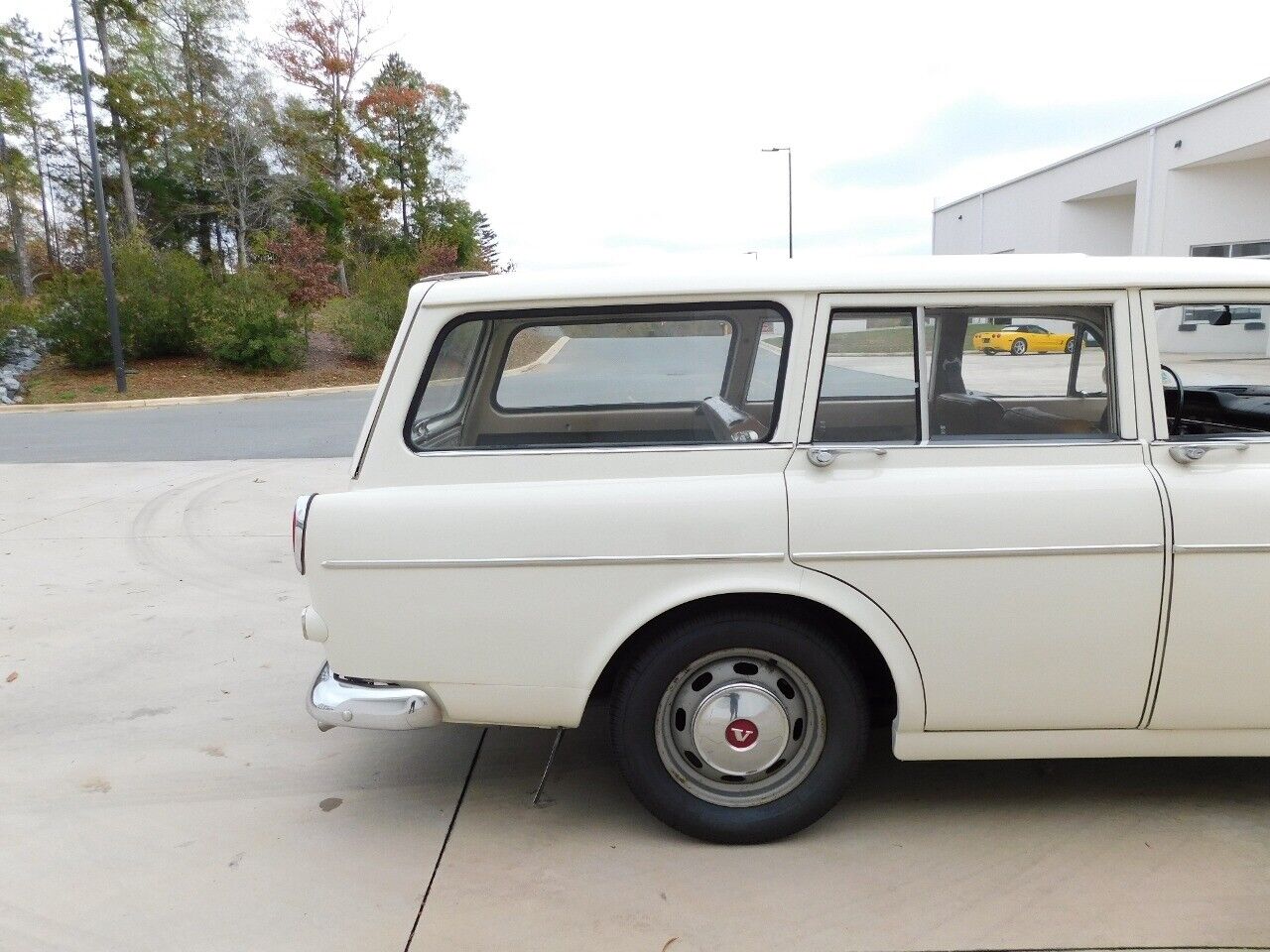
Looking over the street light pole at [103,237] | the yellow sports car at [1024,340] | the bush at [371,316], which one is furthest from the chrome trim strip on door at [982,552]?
the bush at [371,316]

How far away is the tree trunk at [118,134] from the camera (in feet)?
95.7

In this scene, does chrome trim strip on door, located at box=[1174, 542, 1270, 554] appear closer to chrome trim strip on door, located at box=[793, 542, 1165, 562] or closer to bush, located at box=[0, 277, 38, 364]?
chrome trim strip on door, located at box=[793, 542, 1165, 562]

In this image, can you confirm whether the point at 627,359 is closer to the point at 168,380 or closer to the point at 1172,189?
the point at 168,380

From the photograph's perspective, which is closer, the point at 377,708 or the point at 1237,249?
the point at 377,708

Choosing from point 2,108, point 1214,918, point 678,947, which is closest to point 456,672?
point 678,947

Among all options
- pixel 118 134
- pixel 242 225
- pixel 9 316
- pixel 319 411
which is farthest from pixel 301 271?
pixel 118 134

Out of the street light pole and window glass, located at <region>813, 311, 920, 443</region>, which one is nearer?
window glass, located at <region>813, 311, 920, 443</region>

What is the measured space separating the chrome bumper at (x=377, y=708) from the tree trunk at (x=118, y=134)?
3117cm

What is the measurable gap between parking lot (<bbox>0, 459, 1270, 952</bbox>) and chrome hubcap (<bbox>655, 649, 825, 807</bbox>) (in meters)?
0.21

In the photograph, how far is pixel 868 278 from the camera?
2.68 meters

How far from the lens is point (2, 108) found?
1094 inches

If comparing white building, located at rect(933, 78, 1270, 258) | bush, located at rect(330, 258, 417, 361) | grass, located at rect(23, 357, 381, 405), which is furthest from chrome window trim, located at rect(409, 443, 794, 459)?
white building, located at rect(933, 78, 1270, 258)

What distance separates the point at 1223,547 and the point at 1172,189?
93.5ft

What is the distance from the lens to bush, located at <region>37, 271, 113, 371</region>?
20953 millimetres
